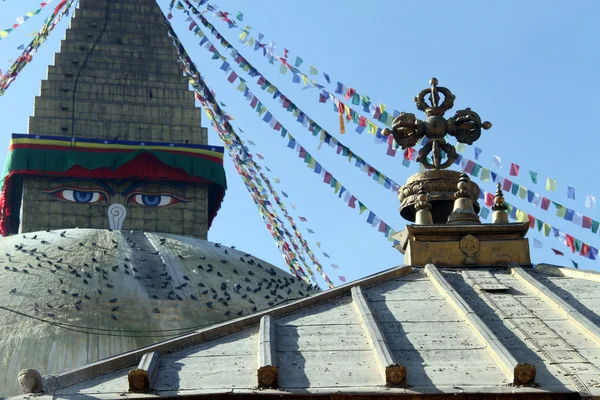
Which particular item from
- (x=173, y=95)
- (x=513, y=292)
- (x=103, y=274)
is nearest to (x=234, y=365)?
(x=513, y=292)

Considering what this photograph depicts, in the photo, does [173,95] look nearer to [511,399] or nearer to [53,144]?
[53,144]

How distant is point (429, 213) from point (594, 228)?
769 centimetres

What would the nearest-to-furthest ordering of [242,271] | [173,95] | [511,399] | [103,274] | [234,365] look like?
[511,399] < [234,365] < [103,274] < [242,271] < [173,95]

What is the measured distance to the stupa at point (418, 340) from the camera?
8055mm

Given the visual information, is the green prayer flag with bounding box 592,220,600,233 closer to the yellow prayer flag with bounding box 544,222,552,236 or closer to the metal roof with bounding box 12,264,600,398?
the yellow prayer flag with bounding box 544,222,552,236

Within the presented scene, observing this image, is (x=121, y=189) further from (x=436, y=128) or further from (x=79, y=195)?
(x=436, y=128)

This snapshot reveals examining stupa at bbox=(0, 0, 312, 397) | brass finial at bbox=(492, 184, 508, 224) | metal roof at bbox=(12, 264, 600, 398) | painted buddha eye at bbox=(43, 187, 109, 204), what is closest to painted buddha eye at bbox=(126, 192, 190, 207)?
stupa at bbox=(0, 0, 312, 397)

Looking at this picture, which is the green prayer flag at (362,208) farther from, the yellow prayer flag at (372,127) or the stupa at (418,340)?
the stupa at (418,340)

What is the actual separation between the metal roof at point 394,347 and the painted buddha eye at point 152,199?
74.6ft

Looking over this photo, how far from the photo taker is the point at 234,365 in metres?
8.55

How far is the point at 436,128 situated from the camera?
12086 millimetres

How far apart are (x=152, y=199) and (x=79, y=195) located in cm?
200

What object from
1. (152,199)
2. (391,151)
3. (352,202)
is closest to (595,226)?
(391,151)

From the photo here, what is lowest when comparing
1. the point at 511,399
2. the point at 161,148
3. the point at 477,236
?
the point at 511,399
